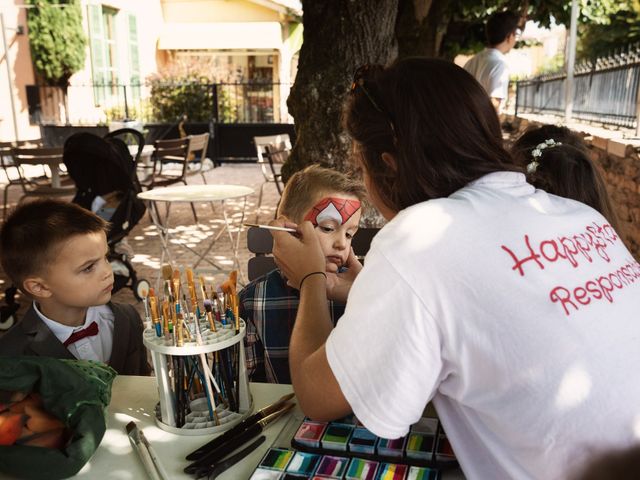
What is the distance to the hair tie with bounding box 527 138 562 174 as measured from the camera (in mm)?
1878

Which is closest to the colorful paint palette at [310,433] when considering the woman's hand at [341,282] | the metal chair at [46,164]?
the woman's hand at [341,282]

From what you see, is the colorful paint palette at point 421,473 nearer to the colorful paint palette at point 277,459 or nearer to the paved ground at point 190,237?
the colorful paint palette at point 277,459

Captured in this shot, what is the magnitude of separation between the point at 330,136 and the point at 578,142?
2.13 meters

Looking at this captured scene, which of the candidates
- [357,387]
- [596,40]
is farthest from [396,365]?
[596,40]

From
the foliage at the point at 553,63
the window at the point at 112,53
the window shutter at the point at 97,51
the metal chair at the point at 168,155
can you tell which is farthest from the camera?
the foliage at the point at 553,63

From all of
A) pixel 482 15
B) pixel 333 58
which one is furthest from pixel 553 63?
pixel 333 58

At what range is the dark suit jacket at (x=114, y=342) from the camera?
1.67 meters

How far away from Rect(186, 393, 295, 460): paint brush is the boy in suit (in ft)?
2.59

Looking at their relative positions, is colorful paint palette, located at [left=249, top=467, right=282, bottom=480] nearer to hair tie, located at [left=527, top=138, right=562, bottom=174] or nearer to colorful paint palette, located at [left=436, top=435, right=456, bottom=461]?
colorful paint palette, located at [left=436, top=435, right=456, bottom=461]

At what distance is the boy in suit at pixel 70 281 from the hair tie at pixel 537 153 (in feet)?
4.48

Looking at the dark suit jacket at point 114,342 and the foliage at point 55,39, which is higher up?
the foliage at point 55,39

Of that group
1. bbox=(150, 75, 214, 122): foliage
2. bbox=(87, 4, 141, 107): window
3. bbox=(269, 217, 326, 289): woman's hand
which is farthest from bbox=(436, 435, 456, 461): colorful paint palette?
bbox=(87, 4, 141, 107): window

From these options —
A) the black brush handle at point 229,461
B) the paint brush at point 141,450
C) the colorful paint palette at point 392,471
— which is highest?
the colorful paint palette at point 392,471

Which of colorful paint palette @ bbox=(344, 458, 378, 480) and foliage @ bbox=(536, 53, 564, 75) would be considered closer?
colorful paint palette @ bbox=(344, 458, 378, 480)
